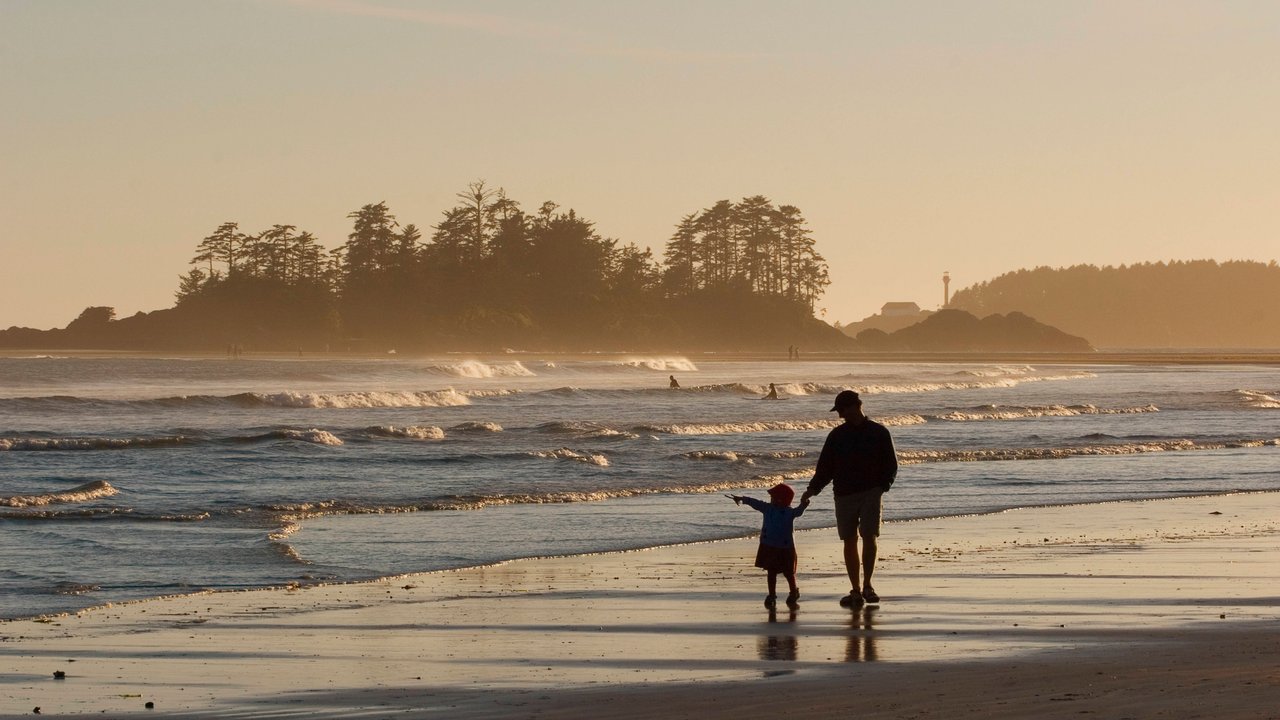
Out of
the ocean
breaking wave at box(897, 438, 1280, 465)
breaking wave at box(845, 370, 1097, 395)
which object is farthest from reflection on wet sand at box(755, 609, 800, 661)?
breaking wave at box(845, 370, 1097, 395)

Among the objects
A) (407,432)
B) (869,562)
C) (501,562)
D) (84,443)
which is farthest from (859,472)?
(407,432)

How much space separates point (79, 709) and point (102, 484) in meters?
13.9

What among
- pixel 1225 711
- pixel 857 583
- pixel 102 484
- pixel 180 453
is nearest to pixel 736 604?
pixel 857 583

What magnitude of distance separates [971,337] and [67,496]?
164926mm

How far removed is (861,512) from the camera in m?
11.3

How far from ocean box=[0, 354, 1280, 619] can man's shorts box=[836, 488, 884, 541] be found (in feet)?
13.8

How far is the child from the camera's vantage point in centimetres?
1094

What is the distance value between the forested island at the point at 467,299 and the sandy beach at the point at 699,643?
14053 cm

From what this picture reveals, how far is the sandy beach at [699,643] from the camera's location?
7.50 m

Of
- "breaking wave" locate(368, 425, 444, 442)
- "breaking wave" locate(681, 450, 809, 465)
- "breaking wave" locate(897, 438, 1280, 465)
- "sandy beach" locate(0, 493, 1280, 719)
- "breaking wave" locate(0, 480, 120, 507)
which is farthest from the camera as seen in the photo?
"breaking wave" locate(368, 425, 444, 442)

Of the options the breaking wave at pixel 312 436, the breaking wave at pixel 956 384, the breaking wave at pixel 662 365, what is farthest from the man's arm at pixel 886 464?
the breaking wave at pixel 662 365

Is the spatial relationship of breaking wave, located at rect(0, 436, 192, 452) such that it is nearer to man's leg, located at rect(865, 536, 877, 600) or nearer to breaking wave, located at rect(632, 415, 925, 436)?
breaking wave, located at rect(632, 415, 925, 436)

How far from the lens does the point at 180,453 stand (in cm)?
2861

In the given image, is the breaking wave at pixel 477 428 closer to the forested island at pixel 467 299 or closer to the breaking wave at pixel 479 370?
the breaking wave at pixel 479 370
